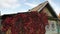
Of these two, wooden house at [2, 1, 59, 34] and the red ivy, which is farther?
wooden house at [2, 1, 59, 34]

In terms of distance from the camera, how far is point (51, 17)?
3372 cm

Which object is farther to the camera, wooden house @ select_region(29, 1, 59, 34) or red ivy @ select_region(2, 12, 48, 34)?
wooden house @ select_region(29, 1, 59, 34)

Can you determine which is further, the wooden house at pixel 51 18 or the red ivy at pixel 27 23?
the wooden house at pixel 51 18

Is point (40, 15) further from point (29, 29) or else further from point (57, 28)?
point (57, 28)

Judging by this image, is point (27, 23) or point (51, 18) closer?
point (27, 23)

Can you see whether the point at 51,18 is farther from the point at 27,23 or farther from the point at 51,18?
the point at 27,23

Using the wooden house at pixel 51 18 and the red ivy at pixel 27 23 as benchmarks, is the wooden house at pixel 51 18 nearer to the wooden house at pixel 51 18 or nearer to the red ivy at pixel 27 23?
the wooden house at pixel 51 18

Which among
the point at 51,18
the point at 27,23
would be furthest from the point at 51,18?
the point at 27,23

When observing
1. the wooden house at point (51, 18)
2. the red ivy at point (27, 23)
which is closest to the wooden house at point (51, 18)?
the wooden house at point (51, 18)

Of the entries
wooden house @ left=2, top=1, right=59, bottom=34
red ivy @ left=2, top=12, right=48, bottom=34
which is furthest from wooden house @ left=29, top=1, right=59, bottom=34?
red ivy @ left=2, top=12, right=48, bottom=34

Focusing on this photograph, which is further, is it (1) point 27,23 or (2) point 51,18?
(2) point 51,18

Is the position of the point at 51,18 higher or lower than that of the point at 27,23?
higher

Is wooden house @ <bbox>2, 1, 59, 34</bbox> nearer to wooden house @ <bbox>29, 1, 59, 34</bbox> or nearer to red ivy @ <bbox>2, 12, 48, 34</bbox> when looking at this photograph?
wooden house @ <bbox>29, 1, 59, 34</bbox>

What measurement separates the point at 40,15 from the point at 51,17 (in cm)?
659
